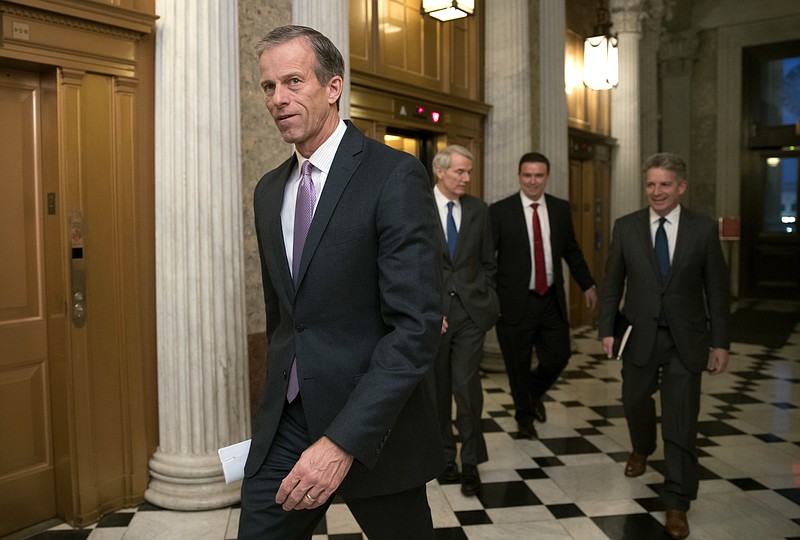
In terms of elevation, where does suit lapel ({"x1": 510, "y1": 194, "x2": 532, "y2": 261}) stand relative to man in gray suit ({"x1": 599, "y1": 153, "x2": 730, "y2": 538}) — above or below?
above

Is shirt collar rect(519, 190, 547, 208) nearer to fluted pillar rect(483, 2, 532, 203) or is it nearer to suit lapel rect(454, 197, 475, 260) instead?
suit lapel rect(454, 197, 475, 260)

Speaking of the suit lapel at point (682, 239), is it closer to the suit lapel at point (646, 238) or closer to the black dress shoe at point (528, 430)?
the suit lapel at point (646, 238)

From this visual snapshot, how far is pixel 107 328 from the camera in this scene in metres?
3.68

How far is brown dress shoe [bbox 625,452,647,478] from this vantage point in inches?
173

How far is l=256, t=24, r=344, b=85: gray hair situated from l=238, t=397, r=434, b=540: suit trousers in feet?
2.77

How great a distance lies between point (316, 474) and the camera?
161 centimetres

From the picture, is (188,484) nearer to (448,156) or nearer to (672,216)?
(448,156)

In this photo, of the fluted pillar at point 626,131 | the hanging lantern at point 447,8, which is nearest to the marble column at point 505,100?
the hanging lantern at point 447,8

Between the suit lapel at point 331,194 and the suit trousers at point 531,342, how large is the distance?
11.4 feet

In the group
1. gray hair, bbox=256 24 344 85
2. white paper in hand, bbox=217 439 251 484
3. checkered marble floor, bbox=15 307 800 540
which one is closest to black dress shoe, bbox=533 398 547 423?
checkered marble floor, bbox=15 307 800 540

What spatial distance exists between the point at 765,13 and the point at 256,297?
12622 mm

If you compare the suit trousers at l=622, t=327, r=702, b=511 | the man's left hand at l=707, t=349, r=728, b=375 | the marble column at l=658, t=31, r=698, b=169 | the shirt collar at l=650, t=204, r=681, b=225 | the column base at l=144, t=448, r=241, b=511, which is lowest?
the column base at l=144, t=448, r=241, b=511

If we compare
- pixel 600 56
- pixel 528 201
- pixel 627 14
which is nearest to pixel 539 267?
pixel 528 201

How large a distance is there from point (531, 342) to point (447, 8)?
112 inches
